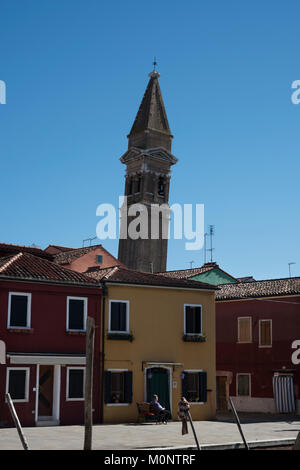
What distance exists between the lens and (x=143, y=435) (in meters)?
21.6

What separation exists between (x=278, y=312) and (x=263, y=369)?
10.1 ft

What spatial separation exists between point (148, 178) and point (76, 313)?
50209 mm

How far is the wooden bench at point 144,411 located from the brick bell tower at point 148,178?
4705cm

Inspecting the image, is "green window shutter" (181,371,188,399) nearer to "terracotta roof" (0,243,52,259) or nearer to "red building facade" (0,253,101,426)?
"red building facade" (0,253,101,426)

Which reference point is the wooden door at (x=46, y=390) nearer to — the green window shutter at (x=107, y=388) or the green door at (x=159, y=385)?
the green window shutter at (x=107, y=388)

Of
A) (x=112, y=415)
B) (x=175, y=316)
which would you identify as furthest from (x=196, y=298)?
(x=112, y=415)

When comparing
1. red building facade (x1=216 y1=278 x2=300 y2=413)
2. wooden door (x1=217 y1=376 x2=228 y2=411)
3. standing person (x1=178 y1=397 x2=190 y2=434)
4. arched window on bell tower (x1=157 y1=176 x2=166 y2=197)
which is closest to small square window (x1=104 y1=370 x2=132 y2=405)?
standing person (x1=178 y1=397 x2=190 y2=434)

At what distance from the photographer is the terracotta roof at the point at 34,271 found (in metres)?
25.9

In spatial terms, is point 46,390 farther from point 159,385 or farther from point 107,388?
point 159,385

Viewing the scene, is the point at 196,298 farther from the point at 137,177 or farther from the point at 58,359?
the point at 137,177

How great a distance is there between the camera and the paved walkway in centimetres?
1833

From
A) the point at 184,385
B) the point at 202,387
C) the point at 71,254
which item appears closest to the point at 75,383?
the point at 184,385

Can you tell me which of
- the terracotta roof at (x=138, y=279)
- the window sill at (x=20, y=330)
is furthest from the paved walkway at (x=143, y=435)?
the terracotta roof at (x=138, y=279)

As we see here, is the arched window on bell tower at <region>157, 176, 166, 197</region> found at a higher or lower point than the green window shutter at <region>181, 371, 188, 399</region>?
higher
